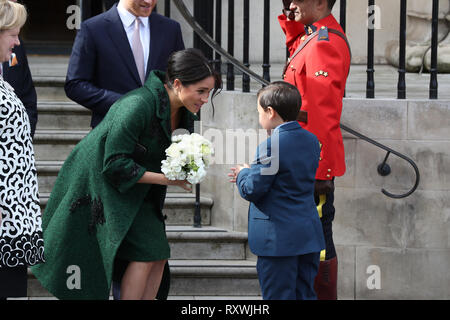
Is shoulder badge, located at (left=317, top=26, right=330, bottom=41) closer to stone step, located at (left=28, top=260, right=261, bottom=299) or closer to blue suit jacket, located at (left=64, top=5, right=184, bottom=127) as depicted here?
blue suit jacket, located at (left=64, top=5, right=184, bottom=127)

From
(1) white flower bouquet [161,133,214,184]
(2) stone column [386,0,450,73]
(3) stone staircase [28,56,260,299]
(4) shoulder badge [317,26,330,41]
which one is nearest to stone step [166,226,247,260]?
(3) stone staircase [28,56,260,299]

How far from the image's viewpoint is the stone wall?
18.7 feet

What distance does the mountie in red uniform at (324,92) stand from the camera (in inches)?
184

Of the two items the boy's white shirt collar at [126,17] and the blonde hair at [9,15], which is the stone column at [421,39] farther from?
the blonde hair at [9,15]

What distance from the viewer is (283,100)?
14.2ft

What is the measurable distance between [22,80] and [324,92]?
1.84 meters

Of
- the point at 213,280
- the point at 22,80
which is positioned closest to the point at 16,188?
the point at 22,80

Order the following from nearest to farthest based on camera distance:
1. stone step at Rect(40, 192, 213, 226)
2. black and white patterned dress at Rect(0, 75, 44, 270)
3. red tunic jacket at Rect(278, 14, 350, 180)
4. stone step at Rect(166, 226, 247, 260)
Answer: black and white patterned dress at Rect(0, 75, 44, 270)
red tunic jacket at Rect(278, 14, 350, 180)
stone step at Rect(166, 226, 247, 260)
stone step at Rect(40, 192, 213, 226)

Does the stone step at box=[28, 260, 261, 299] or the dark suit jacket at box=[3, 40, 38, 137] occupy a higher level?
the dark suit jacket at box=[3, 40, 38, 137]

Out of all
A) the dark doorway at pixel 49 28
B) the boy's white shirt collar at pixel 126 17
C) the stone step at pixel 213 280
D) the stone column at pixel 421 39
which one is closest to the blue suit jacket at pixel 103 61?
the boy's white shirt collar at pixel 126 17

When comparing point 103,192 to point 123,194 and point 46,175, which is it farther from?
point 46,175

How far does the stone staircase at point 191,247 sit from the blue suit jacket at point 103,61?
1.42 m

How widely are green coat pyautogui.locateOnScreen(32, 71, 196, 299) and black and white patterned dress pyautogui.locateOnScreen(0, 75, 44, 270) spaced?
0.29m
